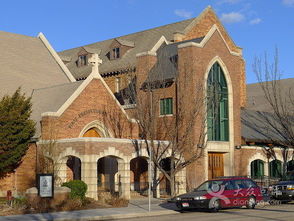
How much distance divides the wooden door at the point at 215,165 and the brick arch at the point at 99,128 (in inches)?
314

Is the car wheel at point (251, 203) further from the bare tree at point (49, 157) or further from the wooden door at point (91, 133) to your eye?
the wooden door at point (91, 133)

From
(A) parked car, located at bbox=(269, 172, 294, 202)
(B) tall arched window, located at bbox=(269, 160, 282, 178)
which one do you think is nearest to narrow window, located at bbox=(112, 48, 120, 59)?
(B) tall arched window, located at bbox=(269, 160, 282, 178)

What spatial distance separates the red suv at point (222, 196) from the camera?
22.7 metres

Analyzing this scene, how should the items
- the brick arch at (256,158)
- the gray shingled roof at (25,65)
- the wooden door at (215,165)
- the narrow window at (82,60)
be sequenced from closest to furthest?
the gray shingled roof at (25,65), the wooden door at (215,165), the brick arch at (256,158), the narrow window at (82,60)

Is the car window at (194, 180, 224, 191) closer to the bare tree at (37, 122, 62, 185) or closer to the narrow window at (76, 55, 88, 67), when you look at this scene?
the bare tree at (37, 122, 62, 185)

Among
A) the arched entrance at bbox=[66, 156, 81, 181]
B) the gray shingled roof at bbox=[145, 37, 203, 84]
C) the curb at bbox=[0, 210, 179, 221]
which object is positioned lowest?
the curb at bbox=[0, 210, 179, 221]

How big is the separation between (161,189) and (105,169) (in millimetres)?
3987

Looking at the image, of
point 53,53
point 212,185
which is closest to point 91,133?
point 53,53

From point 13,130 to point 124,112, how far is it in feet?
28.4

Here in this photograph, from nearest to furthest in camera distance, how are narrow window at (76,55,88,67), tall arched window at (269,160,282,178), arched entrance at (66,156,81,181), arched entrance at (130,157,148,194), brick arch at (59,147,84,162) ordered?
1. brick arch at (59,147,84,162)
2. arched entrance at (66,156,81,181)
3. arched entrance at (130,157,148,194)
4. tall arched window at (269,160,282,178)
5. narrow window at (76,55,88,67)

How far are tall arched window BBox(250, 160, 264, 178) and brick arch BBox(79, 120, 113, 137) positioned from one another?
42.5 feet

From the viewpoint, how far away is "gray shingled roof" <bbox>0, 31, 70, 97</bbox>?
35562 millimetres

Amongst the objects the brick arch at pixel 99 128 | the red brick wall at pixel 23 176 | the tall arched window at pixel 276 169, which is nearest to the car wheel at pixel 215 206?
the brick arch at pixel 99 128

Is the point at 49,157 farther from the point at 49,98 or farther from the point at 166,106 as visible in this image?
the point at 166,106
